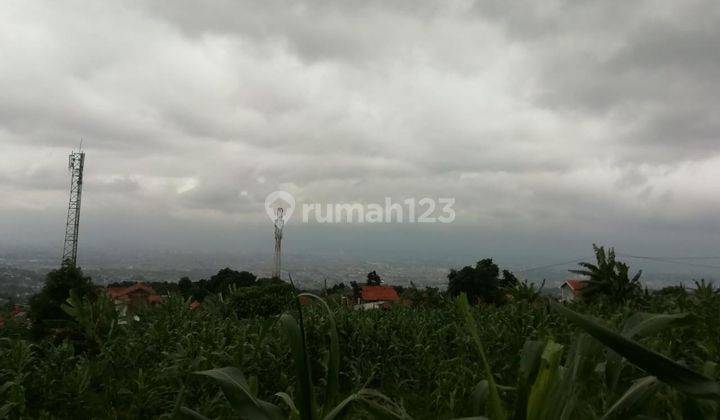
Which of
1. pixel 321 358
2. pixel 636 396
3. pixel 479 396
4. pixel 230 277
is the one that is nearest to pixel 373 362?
pixel 321 358

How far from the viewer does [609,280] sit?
17.2 ft

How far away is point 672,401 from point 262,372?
2.20 m

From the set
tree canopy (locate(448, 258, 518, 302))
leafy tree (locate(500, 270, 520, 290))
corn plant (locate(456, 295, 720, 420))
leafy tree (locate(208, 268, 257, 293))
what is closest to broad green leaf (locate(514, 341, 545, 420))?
corn plant (locate(456, 295, 720, 420))

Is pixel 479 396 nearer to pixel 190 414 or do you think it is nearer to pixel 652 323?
pixel 652 323

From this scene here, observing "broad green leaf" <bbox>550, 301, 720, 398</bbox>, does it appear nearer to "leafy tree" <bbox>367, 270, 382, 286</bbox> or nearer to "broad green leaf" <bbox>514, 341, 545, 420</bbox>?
"broad green leaf" <bbox>514, 341, 545, 420</bbox>

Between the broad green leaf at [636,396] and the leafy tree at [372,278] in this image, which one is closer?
the broad green leaf at [636,396]

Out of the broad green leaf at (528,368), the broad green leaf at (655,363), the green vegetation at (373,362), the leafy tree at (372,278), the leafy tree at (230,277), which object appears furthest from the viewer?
the leafy tree at (230,277)

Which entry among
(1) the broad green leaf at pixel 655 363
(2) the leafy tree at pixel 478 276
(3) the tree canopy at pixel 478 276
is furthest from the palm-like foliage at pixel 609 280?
(2) the leafy tree at pixel 478 276

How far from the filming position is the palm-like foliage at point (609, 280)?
523 cm

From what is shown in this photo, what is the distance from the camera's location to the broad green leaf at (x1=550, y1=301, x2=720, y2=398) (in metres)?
1.06

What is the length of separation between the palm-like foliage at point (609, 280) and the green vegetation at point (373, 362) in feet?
0.71

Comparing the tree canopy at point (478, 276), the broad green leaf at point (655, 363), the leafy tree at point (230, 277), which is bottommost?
the leafy tree at point (230, 277)

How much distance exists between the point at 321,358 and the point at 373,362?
0.59m

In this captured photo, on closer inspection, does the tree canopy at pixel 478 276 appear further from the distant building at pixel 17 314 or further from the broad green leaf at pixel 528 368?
the broad green leaf at pixel 528 368
